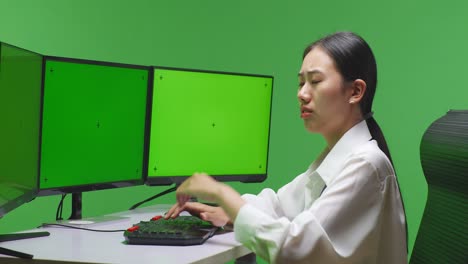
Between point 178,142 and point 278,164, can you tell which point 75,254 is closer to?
point 178,142

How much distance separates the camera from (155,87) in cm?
223

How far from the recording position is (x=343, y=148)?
164 centimetres

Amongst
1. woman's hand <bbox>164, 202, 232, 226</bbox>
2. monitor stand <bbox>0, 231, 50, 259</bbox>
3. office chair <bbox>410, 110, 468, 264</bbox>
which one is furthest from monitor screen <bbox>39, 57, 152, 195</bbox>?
office chair <bbox>410, 110, 468, 264</bbox>

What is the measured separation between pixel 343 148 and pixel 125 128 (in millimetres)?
807

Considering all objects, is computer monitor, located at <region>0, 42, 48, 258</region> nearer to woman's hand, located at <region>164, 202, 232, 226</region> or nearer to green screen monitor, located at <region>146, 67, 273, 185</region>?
woman's hand, located at <region>164, 202, 232, 226</region>

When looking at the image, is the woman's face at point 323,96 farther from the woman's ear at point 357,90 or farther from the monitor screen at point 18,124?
the monitor screen at point 18,124

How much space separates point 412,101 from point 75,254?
158cm

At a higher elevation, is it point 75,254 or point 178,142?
point 178,142

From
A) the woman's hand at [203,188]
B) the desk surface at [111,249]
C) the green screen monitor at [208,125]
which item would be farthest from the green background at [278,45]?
the woman's hand at [203,188]

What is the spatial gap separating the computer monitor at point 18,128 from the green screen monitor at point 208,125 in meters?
0.50

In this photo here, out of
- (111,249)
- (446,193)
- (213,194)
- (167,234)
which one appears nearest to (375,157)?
(446,193)

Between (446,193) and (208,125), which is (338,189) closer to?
(446,193)

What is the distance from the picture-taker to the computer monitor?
59.9 inches

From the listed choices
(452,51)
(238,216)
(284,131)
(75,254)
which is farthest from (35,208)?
(452,51)
